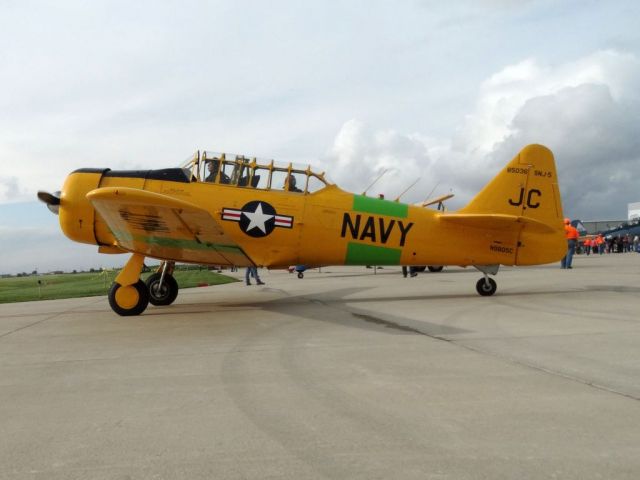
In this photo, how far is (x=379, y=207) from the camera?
31.3 ft

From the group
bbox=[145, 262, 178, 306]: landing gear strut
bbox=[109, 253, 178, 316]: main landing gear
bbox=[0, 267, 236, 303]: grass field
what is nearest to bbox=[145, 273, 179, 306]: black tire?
bbox=[145, 262, 178, 306]: landing gear strut

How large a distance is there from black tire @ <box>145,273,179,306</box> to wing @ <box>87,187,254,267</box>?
847 mm

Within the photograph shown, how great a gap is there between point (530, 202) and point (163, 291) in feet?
25.9

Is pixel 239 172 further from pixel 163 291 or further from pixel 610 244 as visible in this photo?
pixel 610 244

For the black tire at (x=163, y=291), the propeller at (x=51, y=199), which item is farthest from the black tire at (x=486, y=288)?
the propeller at (x=51, y=199)

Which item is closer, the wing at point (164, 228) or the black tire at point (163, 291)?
the wing at point (164, 228)

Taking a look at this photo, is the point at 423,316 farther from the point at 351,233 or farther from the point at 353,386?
the point at 353,386

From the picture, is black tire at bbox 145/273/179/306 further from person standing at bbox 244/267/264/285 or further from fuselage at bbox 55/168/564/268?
person standing at bbox 244/267/264/285

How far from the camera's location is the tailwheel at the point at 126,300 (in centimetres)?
804

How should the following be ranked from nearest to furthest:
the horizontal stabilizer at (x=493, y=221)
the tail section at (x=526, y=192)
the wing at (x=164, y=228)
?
1. the wing at (x=164, y=228)
2. the horizontal stabilizer at (x=493, y=221)
3. the tail section at (x=526, y=192)

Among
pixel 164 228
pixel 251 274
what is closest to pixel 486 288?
pixel 164 228

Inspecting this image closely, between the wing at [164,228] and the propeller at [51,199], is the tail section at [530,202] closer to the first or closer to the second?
the wing at [164,228]

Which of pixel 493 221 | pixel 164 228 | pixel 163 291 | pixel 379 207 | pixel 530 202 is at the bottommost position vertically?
pixel 163 291

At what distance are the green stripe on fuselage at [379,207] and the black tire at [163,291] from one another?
13.4ft
